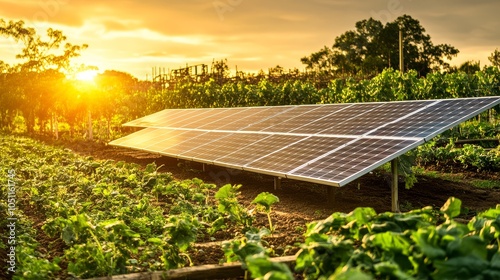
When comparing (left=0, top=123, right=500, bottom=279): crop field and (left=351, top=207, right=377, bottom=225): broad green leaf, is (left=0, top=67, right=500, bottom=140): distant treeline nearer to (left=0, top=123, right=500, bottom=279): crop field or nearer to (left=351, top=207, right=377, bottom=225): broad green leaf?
(left=0, top=123, right=500, bottom=279): crop field

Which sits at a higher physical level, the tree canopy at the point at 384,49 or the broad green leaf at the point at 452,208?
the tree canopy at the point at 384,49

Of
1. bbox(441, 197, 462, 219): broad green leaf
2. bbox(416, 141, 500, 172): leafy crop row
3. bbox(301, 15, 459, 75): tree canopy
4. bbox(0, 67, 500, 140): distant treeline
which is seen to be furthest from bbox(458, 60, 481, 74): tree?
bbox(441, 197, 462, 219): broad green leaf

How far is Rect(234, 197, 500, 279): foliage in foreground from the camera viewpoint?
355 cm

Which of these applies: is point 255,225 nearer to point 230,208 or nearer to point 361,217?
point 230,208

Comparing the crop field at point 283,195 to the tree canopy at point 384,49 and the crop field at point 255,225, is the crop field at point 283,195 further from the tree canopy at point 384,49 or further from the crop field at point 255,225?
the tree canopy at point 384,49

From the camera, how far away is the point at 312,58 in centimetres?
7912

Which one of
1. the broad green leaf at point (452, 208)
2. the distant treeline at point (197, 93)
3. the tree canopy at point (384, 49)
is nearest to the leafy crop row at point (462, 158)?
the distant treeline at point (197, 93)

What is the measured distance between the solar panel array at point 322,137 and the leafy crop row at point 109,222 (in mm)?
1180

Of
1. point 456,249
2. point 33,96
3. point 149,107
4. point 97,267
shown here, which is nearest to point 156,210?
point 97,267

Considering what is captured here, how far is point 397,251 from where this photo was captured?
12.9 feet

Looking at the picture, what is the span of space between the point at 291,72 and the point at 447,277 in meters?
36.2

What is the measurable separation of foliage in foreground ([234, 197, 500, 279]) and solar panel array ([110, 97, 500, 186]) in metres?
3.89

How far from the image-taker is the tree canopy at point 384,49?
6606 cm

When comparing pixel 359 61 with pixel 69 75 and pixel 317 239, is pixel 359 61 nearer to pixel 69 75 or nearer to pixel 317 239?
pixel 69 75
